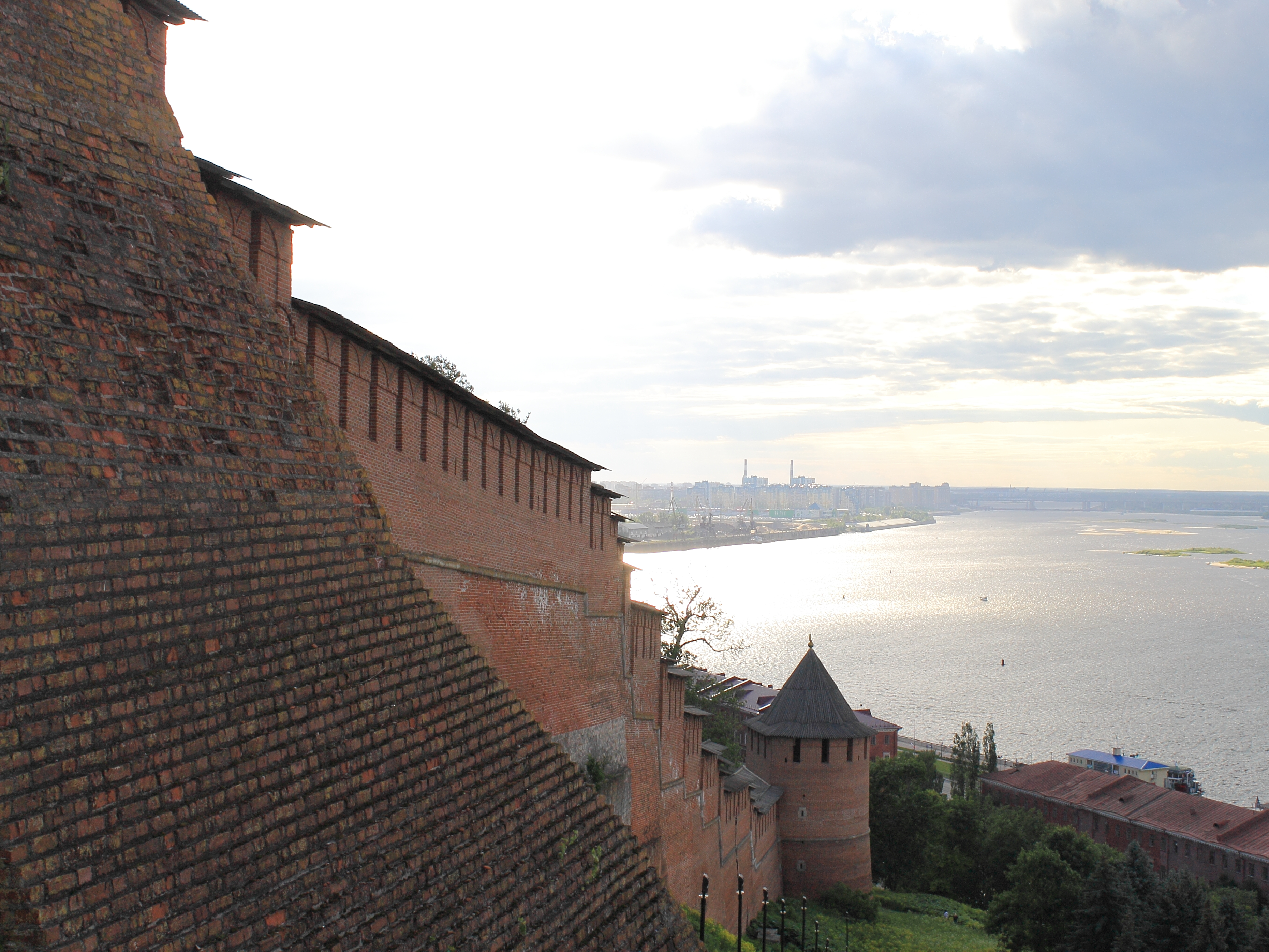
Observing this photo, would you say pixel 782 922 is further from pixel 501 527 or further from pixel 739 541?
pixel 739 541

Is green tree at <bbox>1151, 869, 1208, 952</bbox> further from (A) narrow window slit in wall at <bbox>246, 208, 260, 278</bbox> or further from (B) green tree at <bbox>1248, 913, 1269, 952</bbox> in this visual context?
(A) narrow window slit in wall at <bbox>246, 208, 260, 278</bbox>

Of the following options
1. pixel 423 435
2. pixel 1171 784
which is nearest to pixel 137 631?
pixel 423 435

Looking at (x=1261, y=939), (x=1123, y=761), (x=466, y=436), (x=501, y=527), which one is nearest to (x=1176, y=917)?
(x=1261, y=939)

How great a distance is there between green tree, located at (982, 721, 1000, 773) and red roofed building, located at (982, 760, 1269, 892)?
436 mm

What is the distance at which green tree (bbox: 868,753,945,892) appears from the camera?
99.0ft

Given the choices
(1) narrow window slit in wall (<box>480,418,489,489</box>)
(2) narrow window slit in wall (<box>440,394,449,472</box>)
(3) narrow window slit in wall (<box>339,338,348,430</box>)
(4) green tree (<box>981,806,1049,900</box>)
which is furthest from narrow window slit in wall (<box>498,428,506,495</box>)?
(4) green tree (<box>981,806,1049,900</box>)

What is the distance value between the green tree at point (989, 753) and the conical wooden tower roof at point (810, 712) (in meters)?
16.5

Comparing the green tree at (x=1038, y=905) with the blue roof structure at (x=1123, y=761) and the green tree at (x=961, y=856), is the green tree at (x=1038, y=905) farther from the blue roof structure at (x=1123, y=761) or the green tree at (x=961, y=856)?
the blue roof structure at (x=1123, y=761)

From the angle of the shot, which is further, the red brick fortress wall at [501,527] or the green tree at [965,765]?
the green tree at [965,765]

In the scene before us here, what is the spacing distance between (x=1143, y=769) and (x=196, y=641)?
44.3 m

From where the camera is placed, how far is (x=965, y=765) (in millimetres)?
37562

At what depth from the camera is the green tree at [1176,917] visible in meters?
19.4

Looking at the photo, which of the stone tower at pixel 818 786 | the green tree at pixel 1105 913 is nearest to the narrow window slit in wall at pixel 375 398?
the stone tower at pixel 818 786

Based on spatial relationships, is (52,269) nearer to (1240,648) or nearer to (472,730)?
(472,730)
